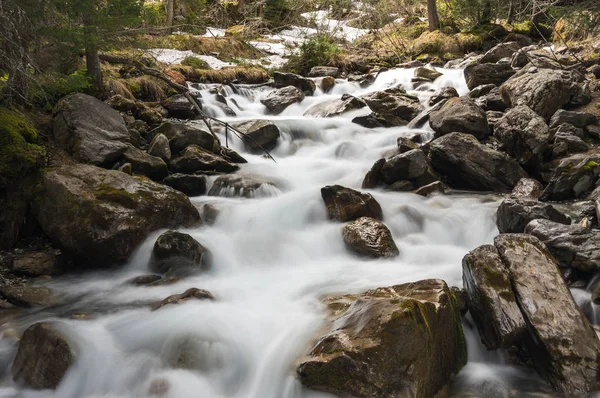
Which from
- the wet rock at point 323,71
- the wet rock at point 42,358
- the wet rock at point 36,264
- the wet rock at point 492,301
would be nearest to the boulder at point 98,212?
the wet rock at point 36,264

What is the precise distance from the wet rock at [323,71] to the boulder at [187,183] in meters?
11.5

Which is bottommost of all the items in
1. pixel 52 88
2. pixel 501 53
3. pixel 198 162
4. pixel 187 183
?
pixel 187 183

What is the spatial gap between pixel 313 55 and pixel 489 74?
28.4ft

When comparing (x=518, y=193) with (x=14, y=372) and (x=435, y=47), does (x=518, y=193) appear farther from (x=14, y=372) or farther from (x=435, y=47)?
(x=435, y=47)

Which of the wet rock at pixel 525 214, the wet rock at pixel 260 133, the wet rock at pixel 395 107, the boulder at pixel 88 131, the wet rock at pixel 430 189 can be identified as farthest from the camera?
the wet rock at pixel 395 107

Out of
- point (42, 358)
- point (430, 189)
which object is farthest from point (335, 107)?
point (42, 358)

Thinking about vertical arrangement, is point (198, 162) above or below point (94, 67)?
below

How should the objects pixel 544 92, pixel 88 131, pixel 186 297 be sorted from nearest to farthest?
pixel 186 297, pixel 88 131, pixel 544 92

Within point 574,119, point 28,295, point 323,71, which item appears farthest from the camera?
point 323,71

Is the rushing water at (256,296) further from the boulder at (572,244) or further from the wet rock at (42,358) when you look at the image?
the boulder at (572,244)

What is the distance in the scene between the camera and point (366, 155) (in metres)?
10.2

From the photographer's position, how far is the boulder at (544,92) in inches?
368

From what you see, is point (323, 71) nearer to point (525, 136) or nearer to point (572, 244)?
point (525, 136)

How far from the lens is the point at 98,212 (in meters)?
5.61
